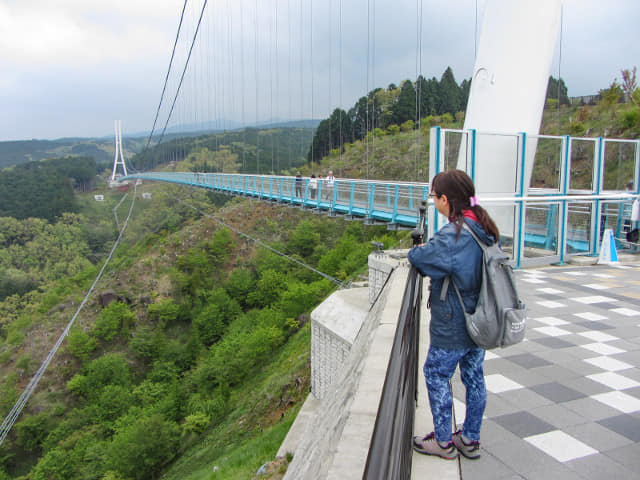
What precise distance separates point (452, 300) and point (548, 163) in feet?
→ 19.1

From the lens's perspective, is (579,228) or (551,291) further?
(579,228)

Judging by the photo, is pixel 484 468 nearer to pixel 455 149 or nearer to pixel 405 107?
pixel 455 149

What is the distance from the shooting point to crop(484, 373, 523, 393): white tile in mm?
2588

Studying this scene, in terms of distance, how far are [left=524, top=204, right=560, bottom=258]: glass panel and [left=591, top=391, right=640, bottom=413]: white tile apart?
3741 millimetres

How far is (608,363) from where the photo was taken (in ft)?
9.61

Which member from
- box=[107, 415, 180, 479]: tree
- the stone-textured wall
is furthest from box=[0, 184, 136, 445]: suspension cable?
the stone-textured wall

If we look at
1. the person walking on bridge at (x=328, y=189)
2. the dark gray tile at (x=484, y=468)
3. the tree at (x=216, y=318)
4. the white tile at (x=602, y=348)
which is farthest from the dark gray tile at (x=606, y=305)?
the tree at (x=216, y=318)

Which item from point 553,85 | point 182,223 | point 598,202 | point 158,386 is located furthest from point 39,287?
point 598,202

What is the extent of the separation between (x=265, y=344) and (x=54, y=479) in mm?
11014

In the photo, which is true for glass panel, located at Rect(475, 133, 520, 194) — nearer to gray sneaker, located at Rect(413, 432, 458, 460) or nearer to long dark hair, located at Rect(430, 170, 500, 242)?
long dark hair, located at Rect(430, 170, 500, 242)

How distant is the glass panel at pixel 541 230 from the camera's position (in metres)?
5.93

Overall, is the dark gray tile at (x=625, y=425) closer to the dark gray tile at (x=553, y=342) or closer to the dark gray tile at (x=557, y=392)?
the dark gray tile at (x=557, y=392)

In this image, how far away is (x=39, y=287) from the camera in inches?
1885

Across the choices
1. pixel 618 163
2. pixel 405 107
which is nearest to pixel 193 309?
pixel 405 107
